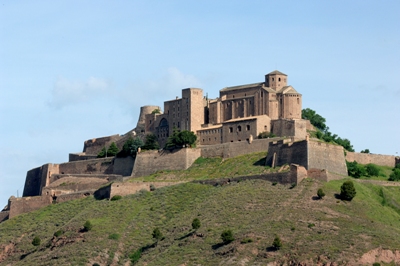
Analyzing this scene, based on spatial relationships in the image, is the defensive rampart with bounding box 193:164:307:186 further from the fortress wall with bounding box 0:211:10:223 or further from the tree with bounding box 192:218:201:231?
the fortress wall with bounding box 0:211:10:223

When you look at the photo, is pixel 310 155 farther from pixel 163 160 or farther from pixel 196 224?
pixel 163 160

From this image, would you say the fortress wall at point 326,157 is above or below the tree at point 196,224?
above

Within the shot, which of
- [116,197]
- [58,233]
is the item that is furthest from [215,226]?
[116,197]

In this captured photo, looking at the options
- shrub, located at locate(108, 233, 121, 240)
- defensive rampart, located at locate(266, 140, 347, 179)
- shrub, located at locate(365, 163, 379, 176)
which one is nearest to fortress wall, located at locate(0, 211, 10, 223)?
shrub, located at locate(108, 233, 121, 240)

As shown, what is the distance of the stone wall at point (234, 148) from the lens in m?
95.3

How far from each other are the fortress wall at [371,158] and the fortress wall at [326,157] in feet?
17.5

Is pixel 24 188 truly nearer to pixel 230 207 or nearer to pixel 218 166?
pixel 218 166

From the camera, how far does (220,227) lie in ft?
253

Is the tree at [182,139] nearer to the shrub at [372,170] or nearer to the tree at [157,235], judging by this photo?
the shrub at [372,170]

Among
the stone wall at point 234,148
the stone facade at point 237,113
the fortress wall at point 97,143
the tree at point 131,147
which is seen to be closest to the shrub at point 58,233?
the stone wall at point 234,148

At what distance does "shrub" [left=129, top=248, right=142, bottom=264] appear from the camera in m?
77.6

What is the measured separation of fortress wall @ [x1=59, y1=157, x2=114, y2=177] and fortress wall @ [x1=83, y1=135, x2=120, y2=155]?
5.25 m

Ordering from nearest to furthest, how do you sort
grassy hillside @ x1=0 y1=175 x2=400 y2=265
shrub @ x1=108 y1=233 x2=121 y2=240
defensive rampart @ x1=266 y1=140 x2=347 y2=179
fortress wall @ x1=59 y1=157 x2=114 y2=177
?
grassy hillside @ x1=0 y1=175 x2=400 y2=265
shrub @ x1=108 y1=233 x2=121 y2=240
defensive rampart @ x1=266 y1=140 x2=347 y2=179
fortress wall @ x1=59 y1=157 x2=114 y2=177

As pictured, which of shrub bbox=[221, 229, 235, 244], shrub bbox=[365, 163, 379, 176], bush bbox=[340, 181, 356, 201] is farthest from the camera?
shrub bbox=[365, 163, 379, 176]
